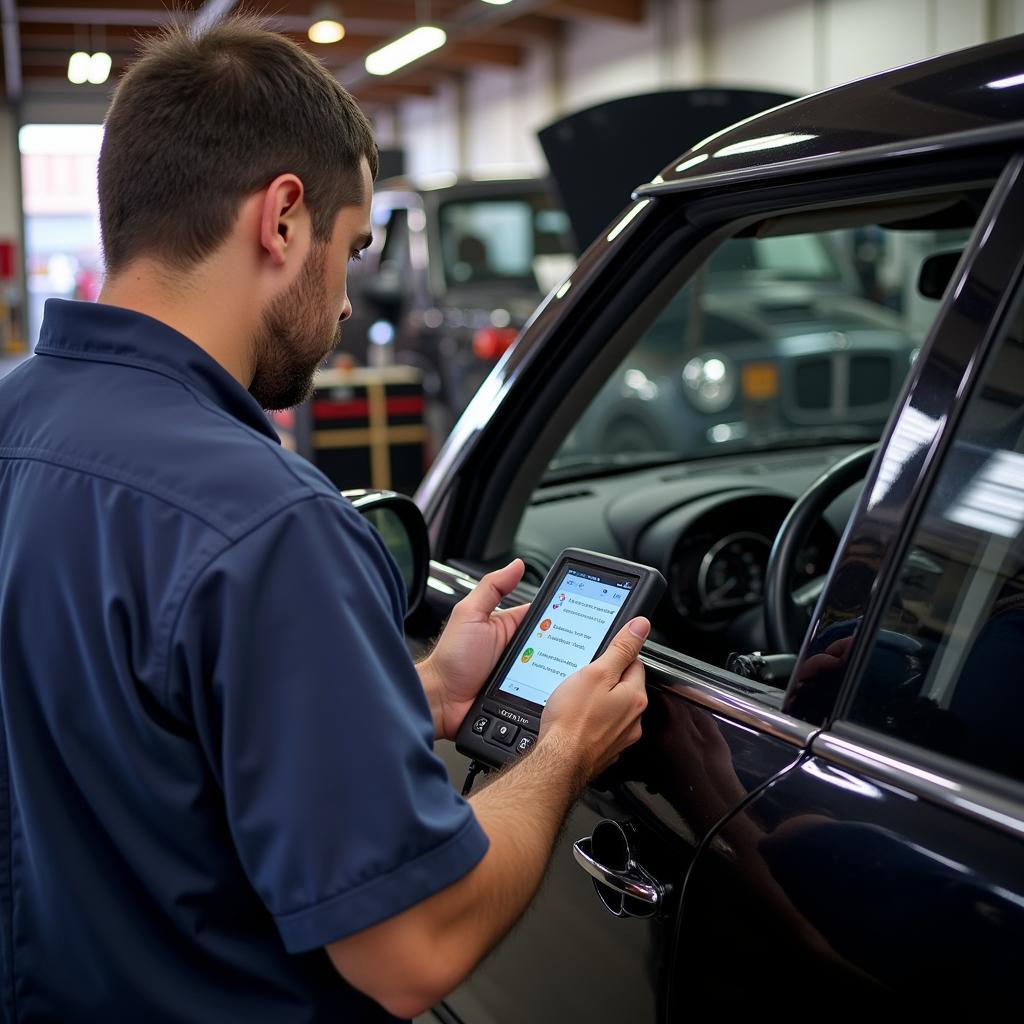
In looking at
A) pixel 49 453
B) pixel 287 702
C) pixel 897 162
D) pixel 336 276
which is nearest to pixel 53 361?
pixel 49 453

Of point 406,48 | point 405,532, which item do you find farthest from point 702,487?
point 406,48

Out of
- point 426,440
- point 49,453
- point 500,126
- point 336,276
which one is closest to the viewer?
point 49,453

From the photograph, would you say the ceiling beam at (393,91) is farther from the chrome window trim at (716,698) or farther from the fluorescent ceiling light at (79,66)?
the chrome window trim at (716,698)

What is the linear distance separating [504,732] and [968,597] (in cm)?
54

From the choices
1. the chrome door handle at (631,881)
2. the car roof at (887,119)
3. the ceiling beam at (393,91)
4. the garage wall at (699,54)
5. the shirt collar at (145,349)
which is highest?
the ceiling beam at (393,91)

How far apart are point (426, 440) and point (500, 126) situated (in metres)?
12.3

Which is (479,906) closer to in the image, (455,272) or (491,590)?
(491,590)

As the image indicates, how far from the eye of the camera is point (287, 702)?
95 cm

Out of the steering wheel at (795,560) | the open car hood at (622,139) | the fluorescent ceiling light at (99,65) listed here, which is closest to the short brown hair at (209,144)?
the steering wheel at (795,560)

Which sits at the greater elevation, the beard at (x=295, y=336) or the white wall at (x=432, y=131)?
the white wall at (x=432, y=131)

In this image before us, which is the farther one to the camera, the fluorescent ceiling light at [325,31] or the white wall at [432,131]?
the white wall at [432,131]

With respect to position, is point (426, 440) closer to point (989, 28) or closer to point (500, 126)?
point (989, 28)

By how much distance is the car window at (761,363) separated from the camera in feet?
20.9

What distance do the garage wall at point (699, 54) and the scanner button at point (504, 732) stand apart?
23.0 ft
